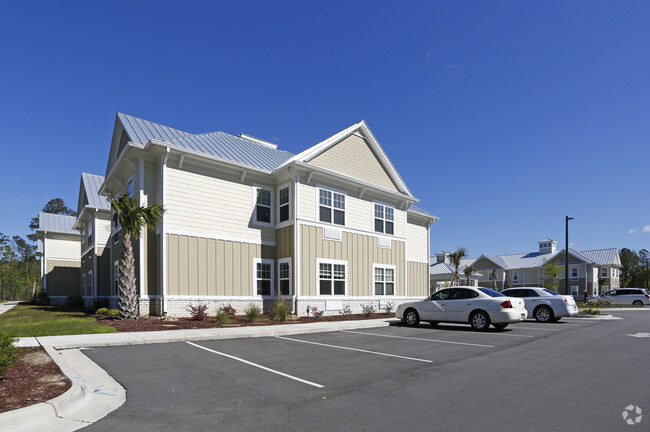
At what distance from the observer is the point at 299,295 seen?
63.4 feet

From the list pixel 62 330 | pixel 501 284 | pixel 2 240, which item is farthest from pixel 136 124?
pixel 501 284

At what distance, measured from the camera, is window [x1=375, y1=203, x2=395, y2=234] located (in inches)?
954

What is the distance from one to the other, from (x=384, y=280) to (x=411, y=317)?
305 inches

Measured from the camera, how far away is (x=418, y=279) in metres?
28.4

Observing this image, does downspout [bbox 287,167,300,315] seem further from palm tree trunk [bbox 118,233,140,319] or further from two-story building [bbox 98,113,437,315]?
palm tree trunk [bbox 118,233,140,319]

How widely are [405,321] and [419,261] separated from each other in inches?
493

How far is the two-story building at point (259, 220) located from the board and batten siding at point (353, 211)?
59 mm

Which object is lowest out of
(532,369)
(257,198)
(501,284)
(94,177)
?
(501,284)

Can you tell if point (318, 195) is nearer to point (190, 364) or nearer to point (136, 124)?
point (136, 124)

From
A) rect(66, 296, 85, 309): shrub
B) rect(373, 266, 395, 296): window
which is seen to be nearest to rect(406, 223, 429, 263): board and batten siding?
rect(373, 266, 395, 296): window

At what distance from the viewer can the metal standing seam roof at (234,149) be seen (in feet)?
62.6

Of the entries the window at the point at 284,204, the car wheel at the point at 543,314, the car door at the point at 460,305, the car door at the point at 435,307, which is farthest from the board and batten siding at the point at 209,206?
the car wheel at the point at 543,314

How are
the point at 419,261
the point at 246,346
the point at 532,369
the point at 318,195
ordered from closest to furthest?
the point at 532,369, the point at 246,346, the point at 318,195, the point at 419,261

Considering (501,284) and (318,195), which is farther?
(501,284)
